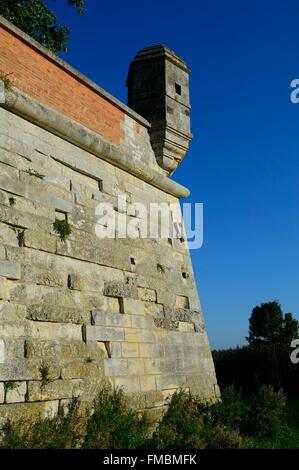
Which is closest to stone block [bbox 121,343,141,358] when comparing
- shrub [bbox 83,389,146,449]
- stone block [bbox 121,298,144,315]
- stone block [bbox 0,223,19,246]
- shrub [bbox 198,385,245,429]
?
stone block [bbox 121,298,144,315]

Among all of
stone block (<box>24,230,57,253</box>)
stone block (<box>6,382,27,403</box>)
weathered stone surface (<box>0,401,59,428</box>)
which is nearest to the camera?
weathered stone surface (<box>0,401,59,428</box>)

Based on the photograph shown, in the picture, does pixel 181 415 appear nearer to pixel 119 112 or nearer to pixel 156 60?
pixel 119 112

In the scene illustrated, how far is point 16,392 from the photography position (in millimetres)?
4742

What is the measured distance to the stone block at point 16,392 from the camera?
4.66m

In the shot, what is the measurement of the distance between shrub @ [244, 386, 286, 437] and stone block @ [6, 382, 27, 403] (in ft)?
13.2

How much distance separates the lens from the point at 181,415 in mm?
6578

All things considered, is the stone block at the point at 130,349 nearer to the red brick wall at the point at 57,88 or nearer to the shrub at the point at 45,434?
the shrub at the point at 45,434

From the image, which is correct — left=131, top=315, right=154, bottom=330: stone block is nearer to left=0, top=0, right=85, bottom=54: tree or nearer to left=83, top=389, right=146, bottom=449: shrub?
left=83, top=389, right=146, bottom=449: shrub

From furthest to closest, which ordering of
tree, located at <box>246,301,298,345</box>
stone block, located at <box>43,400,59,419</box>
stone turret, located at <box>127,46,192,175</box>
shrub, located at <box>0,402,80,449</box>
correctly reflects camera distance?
tree, located at <box>246,301,298,345</box>, stone turret, located at <box>127,46,192,175</box>, stone block, located at <box>43,400,59,419</box>, shrub, located at <box>0,402,80,449</box>

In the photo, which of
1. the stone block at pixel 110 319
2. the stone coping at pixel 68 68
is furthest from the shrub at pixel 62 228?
the stone coping at pixel 68 68

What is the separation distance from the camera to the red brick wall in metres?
6.09

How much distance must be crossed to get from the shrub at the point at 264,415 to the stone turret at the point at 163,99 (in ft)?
14.6

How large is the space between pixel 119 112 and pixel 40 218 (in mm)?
3038

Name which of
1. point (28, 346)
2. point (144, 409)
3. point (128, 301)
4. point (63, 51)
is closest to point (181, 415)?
point (144, 409)
